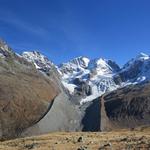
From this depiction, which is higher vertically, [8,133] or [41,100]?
[41,100]

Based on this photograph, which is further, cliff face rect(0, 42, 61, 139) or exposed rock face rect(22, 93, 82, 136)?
cliff face rect(0, 42, 61, 139)

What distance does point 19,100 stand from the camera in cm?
16100

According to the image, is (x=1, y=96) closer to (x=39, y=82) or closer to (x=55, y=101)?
(x=55, y=101)

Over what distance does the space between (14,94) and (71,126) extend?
78.6ft

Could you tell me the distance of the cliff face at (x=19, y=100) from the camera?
467ft

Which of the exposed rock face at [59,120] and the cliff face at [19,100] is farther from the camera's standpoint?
the cliff face at [19,100]

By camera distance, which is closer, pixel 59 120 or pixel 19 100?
pixel 59 120

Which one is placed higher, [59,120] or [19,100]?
[19,100]

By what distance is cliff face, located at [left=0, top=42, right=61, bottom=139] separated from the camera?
467 ft

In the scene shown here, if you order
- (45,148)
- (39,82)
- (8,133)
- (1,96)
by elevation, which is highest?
(39,82)

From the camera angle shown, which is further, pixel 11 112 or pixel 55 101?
pixel 55 101

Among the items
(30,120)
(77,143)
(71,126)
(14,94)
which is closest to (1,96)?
(14,94)

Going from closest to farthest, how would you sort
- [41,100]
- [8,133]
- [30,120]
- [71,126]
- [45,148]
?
[45,148] → [8,133] → [30,120] → [71,126] → [41,100]

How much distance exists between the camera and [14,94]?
16200 centimetres
